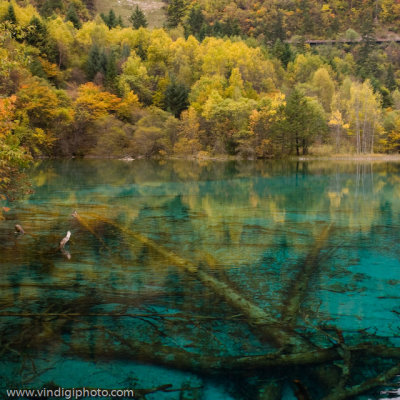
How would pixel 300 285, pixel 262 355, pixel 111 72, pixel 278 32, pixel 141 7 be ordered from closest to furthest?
pixel 262 355 < pixel 300 285 < pixel 111 72 < pixel 278 32 < pixel 141 7

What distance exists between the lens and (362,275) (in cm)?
1220

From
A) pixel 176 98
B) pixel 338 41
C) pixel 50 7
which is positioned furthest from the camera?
pixel 338 41

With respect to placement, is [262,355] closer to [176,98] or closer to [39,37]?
[176,98]

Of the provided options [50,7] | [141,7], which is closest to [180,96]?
[50,7]

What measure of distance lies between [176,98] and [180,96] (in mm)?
887

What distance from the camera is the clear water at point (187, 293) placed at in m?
7.17

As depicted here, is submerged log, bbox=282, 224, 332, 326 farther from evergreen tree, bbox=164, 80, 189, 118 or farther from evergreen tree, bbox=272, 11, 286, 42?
evergreen tree, bbox=272, 11, 286, 42

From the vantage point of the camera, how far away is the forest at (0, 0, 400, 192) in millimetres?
68625

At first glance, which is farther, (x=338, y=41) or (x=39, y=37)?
(x=338, y=41)

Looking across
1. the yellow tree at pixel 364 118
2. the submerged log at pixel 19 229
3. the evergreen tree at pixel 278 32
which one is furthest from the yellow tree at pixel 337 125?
the evergreen tree at pixel 278 32

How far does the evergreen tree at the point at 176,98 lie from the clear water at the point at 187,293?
6366 cm

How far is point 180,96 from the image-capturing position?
277 ft

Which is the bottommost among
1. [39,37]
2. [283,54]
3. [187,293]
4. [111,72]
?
[187,293]

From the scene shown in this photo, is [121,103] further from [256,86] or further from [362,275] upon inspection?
[362,275]
